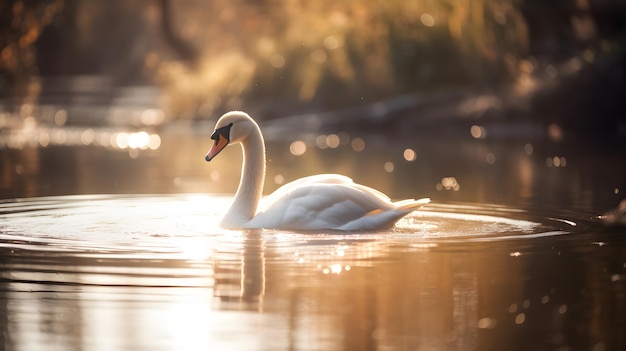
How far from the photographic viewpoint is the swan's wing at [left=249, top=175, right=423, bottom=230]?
10.1 m

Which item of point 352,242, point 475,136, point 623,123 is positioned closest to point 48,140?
point 475,136

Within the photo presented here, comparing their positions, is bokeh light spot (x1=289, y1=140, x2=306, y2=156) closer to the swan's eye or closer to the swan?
the swan's eye

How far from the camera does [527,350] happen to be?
5883 millimetres

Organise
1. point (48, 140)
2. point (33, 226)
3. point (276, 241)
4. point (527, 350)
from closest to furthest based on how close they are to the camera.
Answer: point (527, 350) → point (276, 241) → point (33, 226) → point (48, 140)

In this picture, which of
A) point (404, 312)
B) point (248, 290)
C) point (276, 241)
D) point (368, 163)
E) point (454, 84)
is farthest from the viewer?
point (454, 84)

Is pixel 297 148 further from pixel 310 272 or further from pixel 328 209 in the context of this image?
pixel 310 272

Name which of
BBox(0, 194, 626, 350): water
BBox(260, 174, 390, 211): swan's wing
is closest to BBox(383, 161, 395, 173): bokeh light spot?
BBox(0, 194, 626, 350): water

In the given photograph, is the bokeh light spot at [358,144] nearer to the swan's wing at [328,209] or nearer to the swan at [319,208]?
the swan at [319,208]

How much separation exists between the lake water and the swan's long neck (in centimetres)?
22

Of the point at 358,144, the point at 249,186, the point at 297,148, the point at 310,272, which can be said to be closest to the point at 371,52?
the point at 358,144

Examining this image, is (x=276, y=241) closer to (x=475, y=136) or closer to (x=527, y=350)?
(x=527, y=350)


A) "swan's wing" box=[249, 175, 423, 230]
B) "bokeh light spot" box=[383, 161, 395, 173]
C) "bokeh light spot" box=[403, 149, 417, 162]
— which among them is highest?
"bokeh light spot" box=[403, 149, 417, 162]

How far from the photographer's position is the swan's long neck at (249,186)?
413 inches

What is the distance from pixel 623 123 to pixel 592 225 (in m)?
15.2
